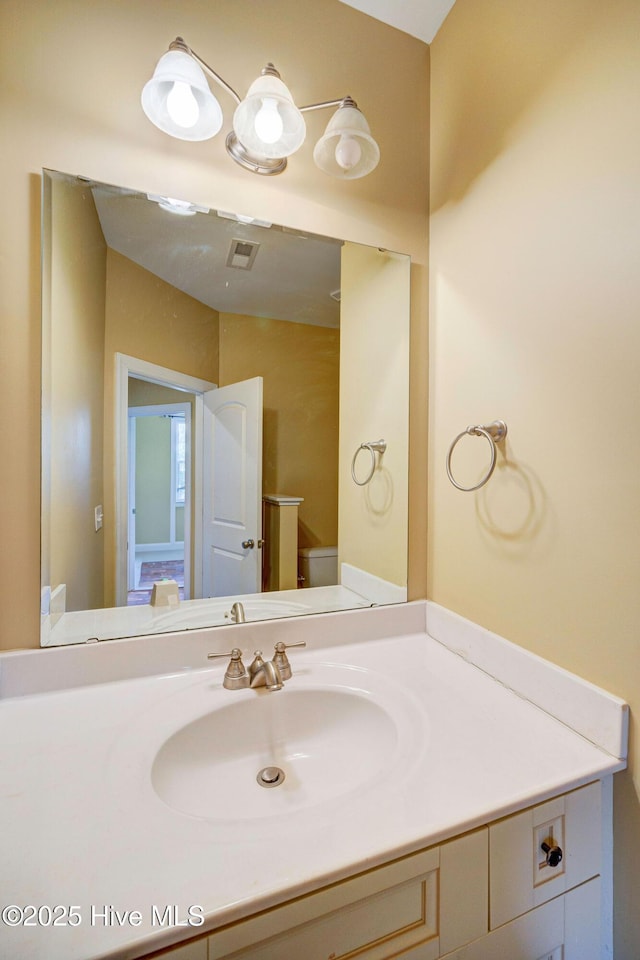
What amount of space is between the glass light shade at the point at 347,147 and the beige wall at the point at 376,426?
0.28 metres

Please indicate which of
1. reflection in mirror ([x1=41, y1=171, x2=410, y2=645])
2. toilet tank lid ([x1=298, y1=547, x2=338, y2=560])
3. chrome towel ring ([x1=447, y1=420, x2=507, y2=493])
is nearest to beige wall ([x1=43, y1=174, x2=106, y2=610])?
reflection in mirror ([x1=41, y1=171, x2=410, y2=645])

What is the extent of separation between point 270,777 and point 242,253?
1.21 metres

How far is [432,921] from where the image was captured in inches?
22.5

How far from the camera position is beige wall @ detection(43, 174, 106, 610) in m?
0.90

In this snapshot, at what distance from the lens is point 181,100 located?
2.94ft

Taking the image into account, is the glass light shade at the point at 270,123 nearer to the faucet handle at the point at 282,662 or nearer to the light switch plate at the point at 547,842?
the faucet handle at the point at 282,662

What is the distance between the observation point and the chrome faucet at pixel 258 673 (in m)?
0.89

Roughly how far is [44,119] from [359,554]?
1248 mm

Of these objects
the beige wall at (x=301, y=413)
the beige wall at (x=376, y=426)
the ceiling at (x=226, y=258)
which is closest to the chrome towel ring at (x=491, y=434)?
the beige wall at (x=376, y=426)

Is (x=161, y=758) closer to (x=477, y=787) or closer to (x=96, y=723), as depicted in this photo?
(x=96, y=723)

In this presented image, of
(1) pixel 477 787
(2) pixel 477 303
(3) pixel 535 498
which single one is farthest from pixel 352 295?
(1) pixel 477 787

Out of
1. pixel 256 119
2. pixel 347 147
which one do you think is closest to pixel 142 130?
pixel 256 119

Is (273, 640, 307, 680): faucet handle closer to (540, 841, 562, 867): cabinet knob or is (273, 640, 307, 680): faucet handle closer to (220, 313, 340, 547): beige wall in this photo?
(220, 313, 340, 547): beige wall

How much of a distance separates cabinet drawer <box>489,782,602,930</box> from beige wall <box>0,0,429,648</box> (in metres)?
0.94
